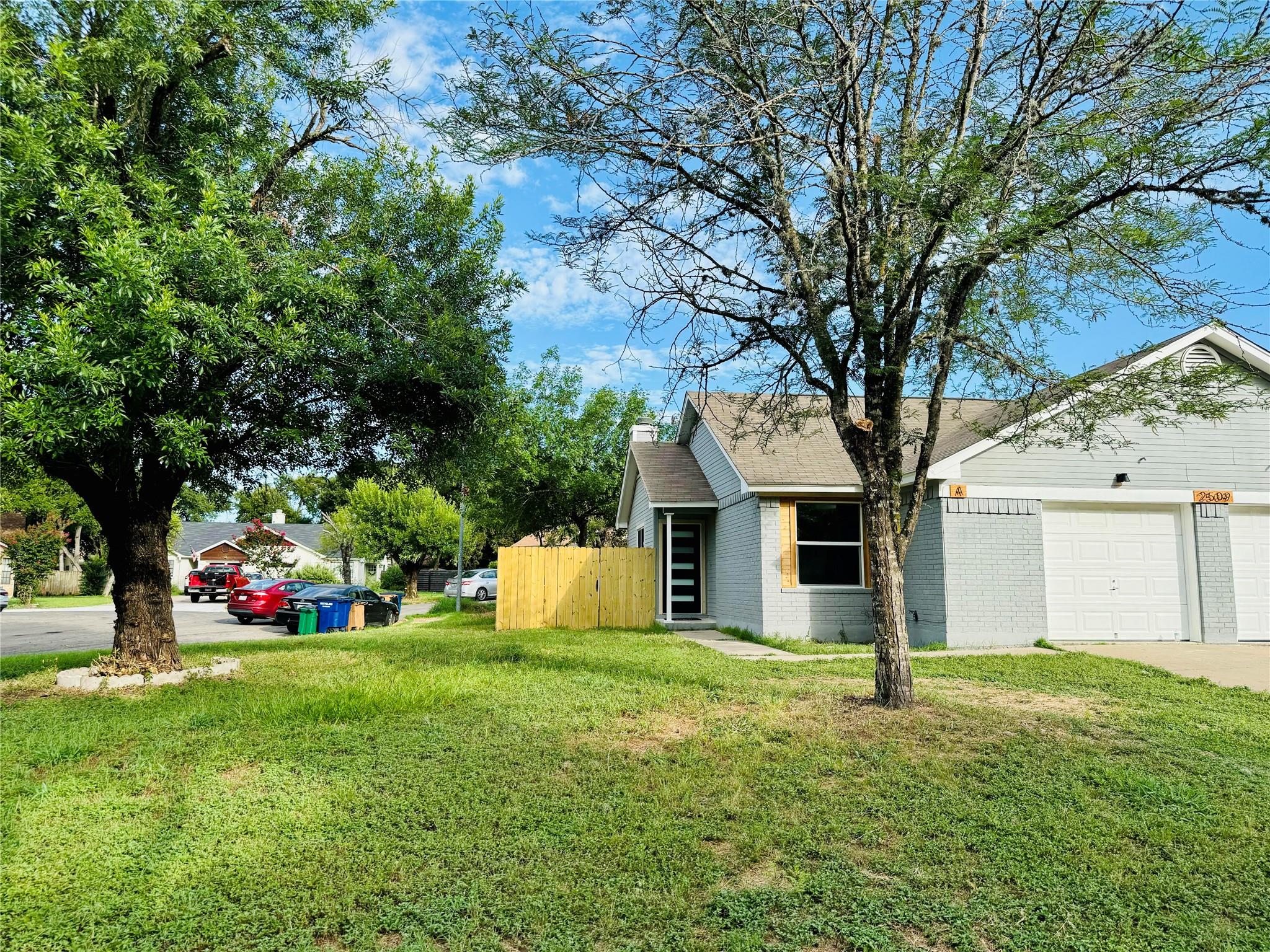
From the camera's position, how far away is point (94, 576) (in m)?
34.6

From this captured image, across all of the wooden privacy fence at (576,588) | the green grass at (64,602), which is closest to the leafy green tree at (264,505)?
the green grass at (64,602)

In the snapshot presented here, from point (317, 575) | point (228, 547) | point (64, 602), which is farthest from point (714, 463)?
point (228, 547)

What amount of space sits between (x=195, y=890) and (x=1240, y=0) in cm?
892

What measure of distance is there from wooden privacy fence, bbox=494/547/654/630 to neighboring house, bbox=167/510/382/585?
31.0 m

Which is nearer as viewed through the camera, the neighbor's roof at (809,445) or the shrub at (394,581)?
the neighbor's roof at (809,445)

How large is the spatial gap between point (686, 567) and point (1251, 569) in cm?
1084

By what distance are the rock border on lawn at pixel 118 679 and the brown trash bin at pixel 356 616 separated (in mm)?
9979

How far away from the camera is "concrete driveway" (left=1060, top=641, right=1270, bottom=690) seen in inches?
358

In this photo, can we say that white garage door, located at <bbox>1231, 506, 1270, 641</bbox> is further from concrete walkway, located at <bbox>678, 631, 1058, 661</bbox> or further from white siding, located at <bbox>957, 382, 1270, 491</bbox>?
concrete walkway, located at <bbox>678, 631, 1058, 661</bbox>

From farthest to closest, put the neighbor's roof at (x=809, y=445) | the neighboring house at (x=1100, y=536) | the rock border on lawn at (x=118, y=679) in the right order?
1. the neighbor's roof at (x=809, y=445)
2. the neighboring house at (x=1100, y=536)
3. the rock border on lawn at (x=118, y=679)

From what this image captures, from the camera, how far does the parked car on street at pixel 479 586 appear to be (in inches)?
1313

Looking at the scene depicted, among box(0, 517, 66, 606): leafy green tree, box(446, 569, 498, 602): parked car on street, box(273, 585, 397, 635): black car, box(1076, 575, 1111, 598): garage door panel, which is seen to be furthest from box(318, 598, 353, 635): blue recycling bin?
box(0, 517, 66, 606): leafy green tree

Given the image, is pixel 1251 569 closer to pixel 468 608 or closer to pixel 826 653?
pixel 826 653

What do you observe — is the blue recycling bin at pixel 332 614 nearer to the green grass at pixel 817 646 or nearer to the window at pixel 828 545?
the green grass at pixel 817 646
